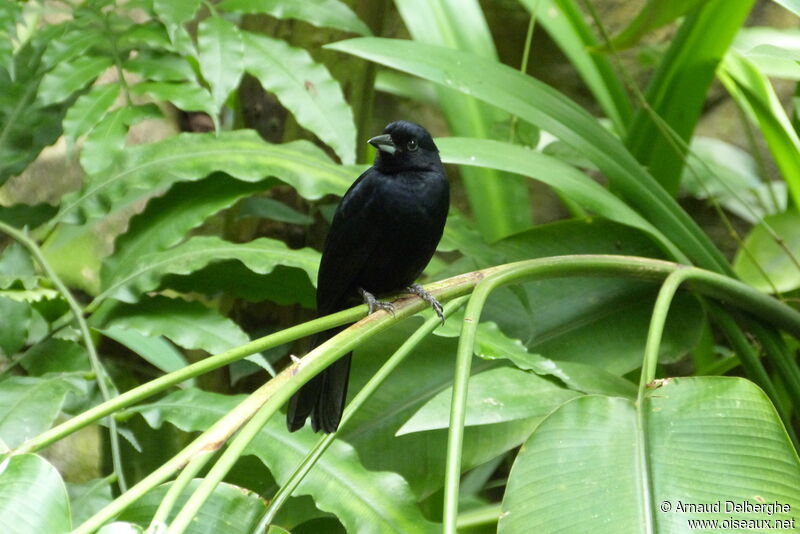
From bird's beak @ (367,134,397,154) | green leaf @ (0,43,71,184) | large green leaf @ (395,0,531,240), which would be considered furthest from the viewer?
large green leaf @ (395,0,531,240)

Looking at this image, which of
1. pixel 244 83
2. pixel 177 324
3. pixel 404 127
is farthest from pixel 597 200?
pixel 244 83

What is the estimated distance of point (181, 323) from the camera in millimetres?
1416

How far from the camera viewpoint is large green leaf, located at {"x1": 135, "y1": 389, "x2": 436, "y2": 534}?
44.0 inches

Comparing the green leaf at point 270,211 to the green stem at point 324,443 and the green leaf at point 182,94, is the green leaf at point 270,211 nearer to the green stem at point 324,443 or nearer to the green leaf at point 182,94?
the green leaf at point 182,94

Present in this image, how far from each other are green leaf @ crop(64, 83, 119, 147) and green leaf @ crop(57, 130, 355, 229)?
0.11m

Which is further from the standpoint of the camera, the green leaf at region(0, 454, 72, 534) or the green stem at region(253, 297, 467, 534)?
the green stem at region(253, 297, 467, 534)

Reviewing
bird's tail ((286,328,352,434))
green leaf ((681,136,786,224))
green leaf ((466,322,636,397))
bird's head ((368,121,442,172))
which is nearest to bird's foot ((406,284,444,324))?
green leaf ((466,322,636,397))

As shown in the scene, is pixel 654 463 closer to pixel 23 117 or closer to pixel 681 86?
pixel 681 86

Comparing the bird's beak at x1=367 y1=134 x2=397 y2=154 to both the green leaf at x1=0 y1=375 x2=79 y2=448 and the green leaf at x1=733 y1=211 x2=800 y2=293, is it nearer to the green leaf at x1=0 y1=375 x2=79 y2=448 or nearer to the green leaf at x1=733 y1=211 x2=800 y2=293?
the green leaf at x1=0 y1=375 x2=79 y2=448

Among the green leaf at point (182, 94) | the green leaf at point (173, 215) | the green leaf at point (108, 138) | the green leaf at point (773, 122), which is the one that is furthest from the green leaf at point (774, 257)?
the green leaf at point (108, 138)

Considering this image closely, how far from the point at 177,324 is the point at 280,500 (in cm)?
60

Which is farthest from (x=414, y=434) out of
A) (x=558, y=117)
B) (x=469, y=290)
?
(x=558, y=117)

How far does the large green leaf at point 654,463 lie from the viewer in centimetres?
94

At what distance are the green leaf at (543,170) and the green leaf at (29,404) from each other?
2.61 ft
